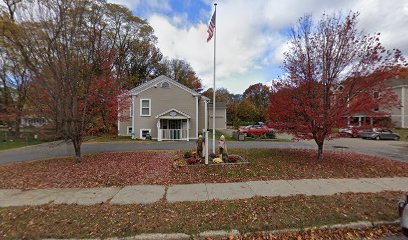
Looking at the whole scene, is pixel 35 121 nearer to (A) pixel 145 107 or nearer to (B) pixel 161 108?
(A) pixel 145 107

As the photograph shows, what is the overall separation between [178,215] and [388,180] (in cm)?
730

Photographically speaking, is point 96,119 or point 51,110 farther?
point 96,119

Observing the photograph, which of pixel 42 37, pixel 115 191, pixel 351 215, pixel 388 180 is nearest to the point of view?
pixel 351 215

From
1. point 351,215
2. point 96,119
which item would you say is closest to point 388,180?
point 351,215

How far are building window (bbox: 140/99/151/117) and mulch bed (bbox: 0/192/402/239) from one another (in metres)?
17.0

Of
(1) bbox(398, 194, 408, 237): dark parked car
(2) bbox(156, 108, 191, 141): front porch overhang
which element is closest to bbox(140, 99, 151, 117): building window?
(2) bbox(156, 108, 191, 141): front porch overhang

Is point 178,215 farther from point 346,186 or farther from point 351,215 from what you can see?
point 346,186

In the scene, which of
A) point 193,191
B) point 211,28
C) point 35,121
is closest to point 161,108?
point 35,121

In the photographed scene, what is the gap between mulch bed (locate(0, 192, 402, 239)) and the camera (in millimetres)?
→ 3650

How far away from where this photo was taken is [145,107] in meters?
21.3

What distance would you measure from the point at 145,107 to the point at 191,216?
1855cm

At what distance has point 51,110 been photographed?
8.38 metres

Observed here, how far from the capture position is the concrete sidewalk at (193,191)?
510cm

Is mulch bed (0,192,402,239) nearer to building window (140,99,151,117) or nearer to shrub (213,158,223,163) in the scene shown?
shrub (213,158,223,163)
